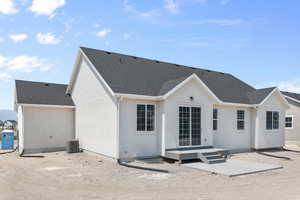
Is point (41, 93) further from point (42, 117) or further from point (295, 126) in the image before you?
point (295, 126)

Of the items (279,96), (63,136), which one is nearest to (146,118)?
(63,136)

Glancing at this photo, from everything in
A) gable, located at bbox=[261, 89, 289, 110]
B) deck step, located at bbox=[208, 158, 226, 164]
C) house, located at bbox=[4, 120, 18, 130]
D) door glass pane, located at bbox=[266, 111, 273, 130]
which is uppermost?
gable, located at bbox=[261, 89, 289, 110]

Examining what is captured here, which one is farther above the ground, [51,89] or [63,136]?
[51,89]

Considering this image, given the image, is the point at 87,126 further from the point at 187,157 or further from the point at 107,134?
→ the point at 187,157

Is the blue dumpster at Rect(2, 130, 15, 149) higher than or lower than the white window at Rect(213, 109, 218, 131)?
lower

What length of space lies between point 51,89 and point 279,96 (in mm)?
17002

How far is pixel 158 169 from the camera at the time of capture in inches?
404

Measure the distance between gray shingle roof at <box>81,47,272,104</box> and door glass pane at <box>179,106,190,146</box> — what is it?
1.55 metres

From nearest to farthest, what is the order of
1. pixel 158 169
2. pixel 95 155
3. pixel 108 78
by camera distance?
pixel 158 169
pixel 108 78
pixel 95 155

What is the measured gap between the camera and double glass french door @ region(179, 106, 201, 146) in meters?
12.9

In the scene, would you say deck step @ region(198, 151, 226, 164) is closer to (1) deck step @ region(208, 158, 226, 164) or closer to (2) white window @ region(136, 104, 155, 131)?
(1) deck step @ region(208, 158, 226, 164)

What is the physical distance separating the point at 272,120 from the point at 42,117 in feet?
53.2

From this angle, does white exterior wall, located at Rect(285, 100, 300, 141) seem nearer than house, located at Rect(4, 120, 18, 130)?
Yes

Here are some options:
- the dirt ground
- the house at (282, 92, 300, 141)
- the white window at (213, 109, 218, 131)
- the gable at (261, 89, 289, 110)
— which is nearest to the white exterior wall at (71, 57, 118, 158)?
the dirt ground
